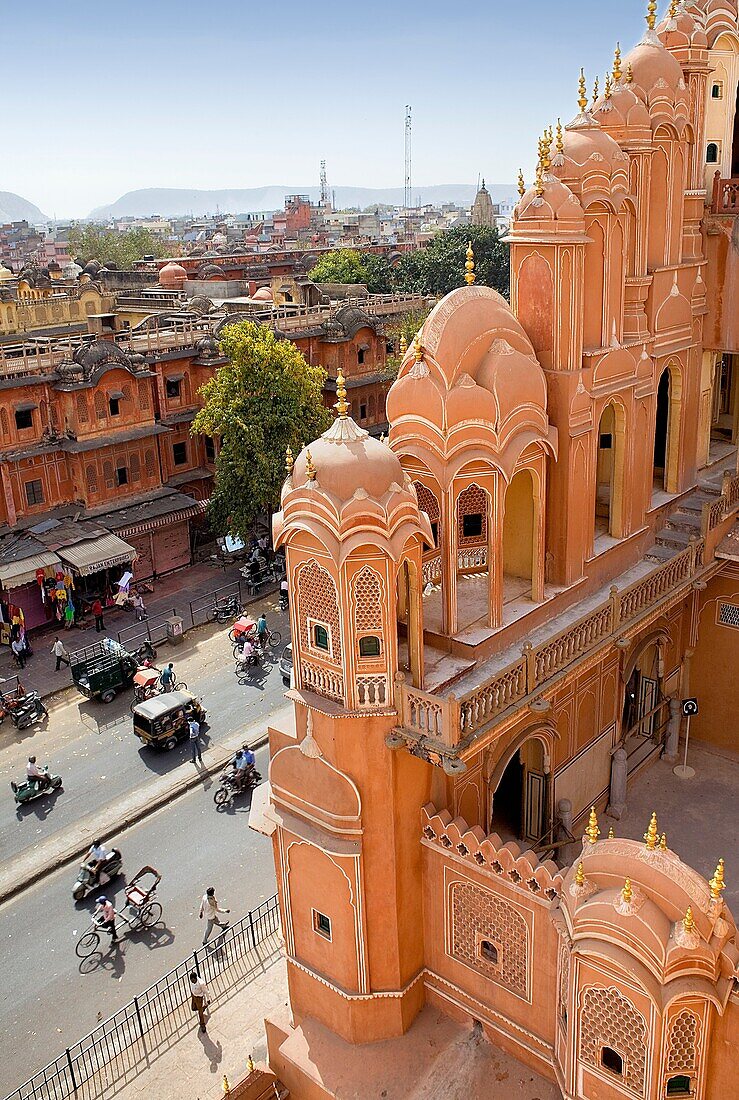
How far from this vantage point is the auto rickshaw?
24.6 meters

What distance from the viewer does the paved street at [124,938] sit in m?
17.1

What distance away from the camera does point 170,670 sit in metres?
28.2

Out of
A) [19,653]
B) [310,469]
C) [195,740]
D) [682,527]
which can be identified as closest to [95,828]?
[195,740]

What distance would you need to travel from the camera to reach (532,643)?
15031 millimetres

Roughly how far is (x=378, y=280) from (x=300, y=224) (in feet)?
370

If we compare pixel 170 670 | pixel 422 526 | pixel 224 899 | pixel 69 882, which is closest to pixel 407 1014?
pixel 224 899

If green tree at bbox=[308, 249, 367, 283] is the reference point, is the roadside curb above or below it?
below

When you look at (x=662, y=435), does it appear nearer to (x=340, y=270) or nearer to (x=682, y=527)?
(x=682, y=527)

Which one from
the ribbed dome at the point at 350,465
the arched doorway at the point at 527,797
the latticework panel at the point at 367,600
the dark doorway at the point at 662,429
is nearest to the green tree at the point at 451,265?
the dark doorway at the point at 662,429

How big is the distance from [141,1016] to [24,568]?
1780 centimetres

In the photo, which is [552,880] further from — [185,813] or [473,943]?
[185,813]

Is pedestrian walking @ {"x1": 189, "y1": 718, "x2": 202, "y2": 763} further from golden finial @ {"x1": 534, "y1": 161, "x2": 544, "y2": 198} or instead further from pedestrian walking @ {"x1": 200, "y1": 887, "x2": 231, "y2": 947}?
golden finial @ {"x1": 534, "y1": 161, "x2": 544, "y2": 198}

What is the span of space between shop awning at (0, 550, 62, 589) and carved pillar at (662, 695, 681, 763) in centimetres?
2086

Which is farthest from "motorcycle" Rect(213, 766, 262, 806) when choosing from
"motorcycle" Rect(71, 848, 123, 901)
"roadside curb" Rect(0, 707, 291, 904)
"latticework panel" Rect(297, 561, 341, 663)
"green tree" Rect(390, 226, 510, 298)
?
"green tree" Rect(390, 226, 510, 298)
